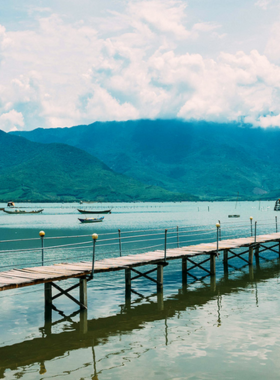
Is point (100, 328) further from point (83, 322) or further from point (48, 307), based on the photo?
point (48, 307)

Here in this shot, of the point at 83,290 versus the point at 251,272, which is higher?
the point at 83,290

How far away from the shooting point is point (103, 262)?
23.7 meters

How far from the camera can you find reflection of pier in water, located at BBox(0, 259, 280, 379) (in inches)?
612

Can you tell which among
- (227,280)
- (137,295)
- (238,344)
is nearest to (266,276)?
(227,280)

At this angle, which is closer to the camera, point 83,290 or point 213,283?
point 83,290

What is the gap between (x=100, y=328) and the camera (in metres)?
18.8

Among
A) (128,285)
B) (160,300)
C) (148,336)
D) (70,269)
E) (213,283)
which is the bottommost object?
(213,283)

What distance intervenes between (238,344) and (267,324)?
2913 mm

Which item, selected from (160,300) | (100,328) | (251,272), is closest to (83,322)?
(100,328)

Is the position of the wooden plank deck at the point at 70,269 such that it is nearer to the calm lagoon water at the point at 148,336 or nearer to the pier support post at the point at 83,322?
the pier support post at the point at 83,322

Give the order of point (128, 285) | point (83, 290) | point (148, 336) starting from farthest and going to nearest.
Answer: point (128, 285) < point (83, 290) < point (148, 336)

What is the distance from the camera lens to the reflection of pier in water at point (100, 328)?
15.5 m

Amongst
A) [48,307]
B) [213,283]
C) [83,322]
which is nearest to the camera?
[83,322]

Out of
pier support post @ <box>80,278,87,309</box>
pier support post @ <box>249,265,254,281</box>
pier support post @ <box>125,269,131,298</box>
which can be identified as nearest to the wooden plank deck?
pier support post @ <box>80,278,87,309</box>
